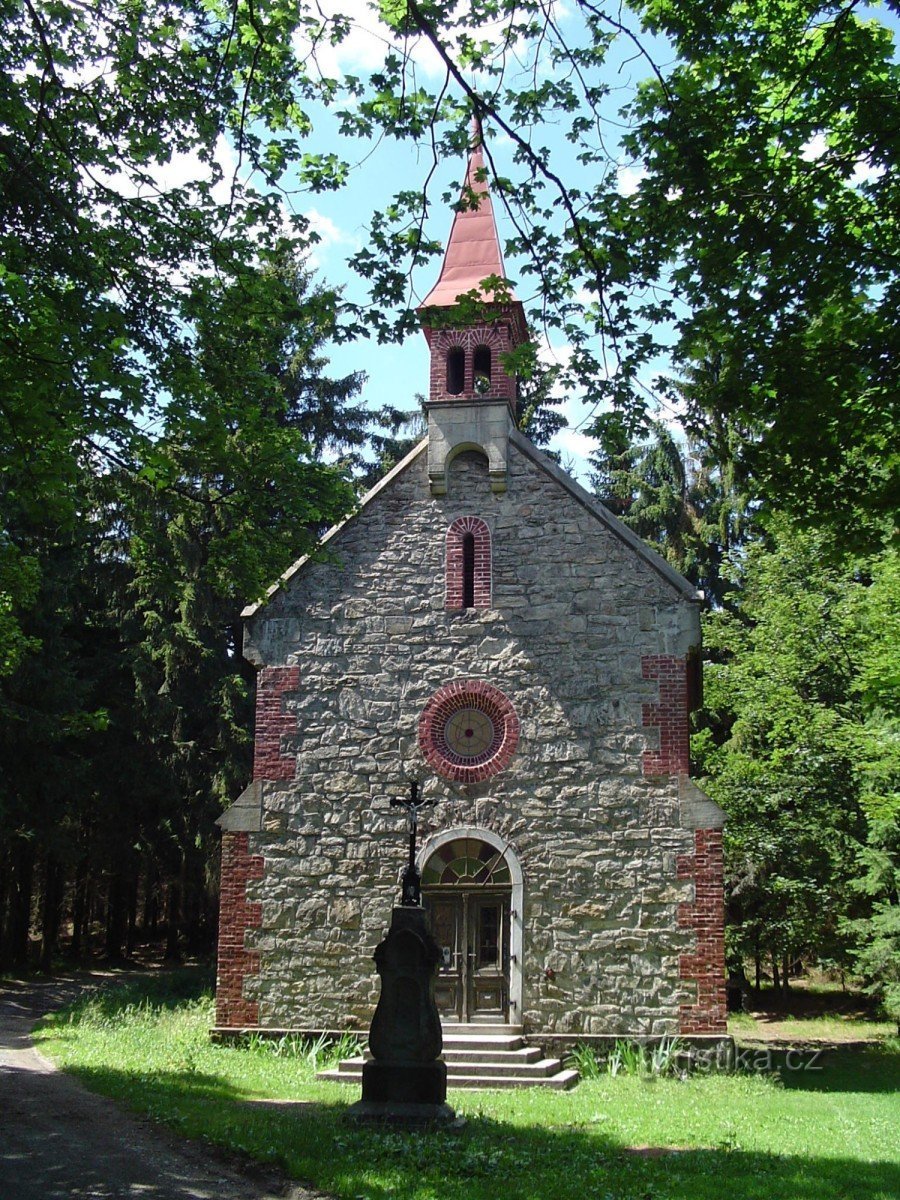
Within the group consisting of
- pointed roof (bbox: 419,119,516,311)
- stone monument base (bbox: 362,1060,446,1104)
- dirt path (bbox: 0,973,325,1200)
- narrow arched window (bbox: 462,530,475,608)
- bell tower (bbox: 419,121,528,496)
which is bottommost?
dirt path (bbox: 0,973,325,1200)

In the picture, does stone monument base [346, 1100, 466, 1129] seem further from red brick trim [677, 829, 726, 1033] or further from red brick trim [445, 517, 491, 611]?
red brick trim [445, 517, 491, 611]

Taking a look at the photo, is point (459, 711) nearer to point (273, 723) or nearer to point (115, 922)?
point (273, 723)

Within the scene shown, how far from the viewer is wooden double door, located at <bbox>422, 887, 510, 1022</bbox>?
14055 millimetres

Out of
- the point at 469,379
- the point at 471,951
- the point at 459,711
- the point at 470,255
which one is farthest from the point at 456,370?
the point at 471,951

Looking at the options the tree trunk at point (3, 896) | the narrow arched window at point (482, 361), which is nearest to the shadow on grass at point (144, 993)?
the tree trunk at point (3, 896)

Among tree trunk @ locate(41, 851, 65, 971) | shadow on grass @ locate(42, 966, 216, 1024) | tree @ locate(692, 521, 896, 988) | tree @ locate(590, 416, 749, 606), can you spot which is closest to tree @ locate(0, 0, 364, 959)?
shadow on grass @ locate(42, 966, 216, 1024)

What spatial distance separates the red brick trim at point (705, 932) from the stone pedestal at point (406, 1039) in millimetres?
4641

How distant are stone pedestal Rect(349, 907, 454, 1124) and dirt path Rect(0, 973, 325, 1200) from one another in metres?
1.72

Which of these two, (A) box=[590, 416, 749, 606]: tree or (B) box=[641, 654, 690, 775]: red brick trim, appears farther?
(A) box=[590, 416, 749, 606]: tree

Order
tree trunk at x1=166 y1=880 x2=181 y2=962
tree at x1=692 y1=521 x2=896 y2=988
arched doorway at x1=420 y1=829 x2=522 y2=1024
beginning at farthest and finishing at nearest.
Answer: tree trunk at x1=166 y1=880 x2=181 y2=962, tree at x1=692 y1=521 x2=896 y2=988, arched doorway at x1=420 y1=829 x2=522 y2=1024

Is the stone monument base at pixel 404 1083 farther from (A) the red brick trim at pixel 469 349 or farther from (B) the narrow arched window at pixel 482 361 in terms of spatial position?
(B) the narrow arched window at pixel 482 361

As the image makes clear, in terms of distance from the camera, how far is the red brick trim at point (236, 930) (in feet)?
47.2

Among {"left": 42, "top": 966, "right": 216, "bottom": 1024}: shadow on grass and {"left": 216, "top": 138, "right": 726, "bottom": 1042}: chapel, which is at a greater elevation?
{"left": 216, "top": 138, "right": 726, "bottom": 1042}: chapel

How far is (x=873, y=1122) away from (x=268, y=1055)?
23.3 feet
